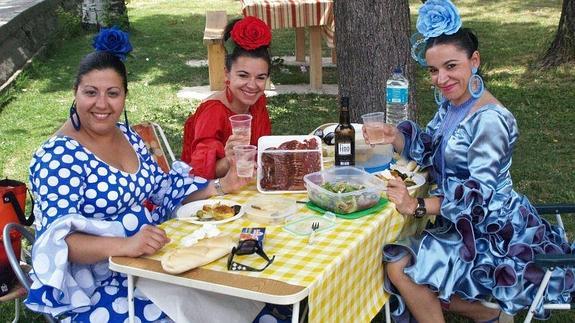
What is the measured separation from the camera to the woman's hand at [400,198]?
2.73 meters

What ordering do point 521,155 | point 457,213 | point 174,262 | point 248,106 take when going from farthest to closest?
point 521,155
point 248,106
point 457,213
point 174,262

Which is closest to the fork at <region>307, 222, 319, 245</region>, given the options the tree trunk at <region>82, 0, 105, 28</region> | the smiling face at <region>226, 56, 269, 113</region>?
the smiling face at <region>226, 56, 269, 113</region>

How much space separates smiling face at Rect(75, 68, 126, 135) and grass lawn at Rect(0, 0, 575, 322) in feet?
5.43

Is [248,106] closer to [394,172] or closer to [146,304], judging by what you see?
[394,172]

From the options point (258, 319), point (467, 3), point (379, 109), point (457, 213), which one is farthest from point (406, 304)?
point (467, 3)

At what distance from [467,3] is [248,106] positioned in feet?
47.6

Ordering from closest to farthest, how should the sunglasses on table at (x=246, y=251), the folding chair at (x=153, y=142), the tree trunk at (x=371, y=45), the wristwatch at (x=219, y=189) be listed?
the sunglasses on table at (x=246, y=251), the wristwatch at (x=219, y=189), the folding chair at (x=153, y=142), the tree trunk at (x=371, y=45)

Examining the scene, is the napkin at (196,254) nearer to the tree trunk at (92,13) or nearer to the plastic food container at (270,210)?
the plastic food container at (270,210)

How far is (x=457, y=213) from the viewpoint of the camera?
275cm

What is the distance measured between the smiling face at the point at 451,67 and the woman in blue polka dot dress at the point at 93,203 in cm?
132

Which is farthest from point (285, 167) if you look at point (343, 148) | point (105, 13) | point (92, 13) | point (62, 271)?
point (92, 13)

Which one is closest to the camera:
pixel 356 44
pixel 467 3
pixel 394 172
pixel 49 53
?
pixel 394 172

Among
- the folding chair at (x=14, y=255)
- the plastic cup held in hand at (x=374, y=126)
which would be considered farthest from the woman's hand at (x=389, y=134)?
the folding chair at (x=14, y=255)

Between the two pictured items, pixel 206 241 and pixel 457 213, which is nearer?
pixel 206 241
